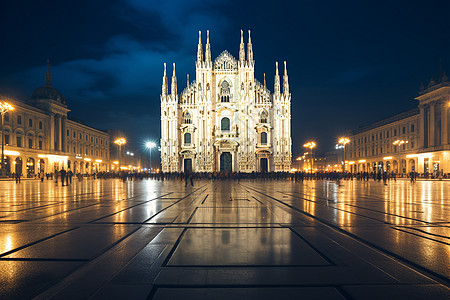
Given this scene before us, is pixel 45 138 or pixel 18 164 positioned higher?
pixel 45 138

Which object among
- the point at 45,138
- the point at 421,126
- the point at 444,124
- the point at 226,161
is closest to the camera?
the point at 444,124

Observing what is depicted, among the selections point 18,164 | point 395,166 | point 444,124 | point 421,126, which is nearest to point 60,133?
point 18,164

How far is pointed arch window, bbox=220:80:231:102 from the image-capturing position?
5841 cm

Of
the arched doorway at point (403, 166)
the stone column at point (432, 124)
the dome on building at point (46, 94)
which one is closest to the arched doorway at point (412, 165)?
the arched doorway at point (403, 166)

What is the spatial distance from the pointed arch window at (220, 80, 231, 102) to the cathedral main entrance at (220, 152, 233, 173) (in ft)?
32.7

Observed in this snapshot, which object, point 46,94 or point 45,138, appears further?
point 46,94

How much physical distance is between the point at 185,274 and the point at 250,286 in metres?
0.77

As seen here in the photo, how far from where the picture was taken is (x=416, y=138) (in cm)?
5753

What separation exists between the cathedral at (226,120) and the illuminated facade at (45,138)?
20160 millimetres

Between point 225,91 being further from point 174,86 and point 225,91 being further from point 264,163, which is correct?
point 264,163

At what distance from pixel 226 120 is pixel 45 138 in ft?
107

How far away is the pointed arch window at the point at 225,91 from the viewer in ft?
192

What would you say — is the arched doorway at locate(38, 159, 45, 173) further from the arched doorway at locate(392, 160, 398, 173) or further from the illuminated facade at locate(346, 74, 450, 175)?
the arched doorway at locate(392, 160, 398, 173)

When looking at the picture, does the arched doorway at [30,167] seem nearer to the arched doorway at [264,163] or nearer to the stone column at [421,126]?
the arched doorway at [264,163]
